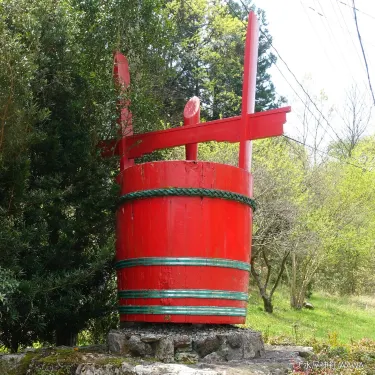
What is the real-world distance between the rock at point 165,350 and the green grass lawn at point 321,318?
7769 mm

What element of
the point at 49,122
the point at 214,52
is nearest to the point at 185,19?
the point at 214,52

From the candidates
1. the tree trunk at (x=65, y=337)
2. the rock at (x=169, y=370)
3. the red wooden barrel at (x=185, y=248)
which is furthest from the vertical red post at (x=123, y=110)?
the rock at (x=169, y=370)

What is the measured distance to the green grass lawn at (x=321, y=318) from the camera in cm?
1279

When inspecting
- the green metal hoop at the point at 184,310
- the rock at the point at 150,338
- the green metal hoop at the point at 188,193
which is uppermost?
the green metal hoop at the point at 188,193

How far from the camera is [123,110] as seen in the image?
485 cm

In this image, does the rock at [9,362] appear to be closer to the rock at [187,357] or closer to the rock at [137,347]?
the rock at [137,347]

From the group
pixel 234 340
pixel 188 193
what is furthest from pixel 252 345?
pixel 188 193

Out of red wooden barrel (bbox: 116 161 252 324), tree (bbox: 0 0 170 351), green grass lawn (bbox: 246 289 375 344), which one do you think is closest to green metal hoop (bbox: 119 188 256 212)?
red wooden barrel (bbox: 116 161 252 324)

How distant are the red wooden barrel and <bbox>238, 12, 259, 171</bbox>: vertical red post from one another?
13.4 inches

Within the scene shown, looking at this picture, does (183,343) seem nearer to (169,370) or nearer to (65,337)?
(169,370)

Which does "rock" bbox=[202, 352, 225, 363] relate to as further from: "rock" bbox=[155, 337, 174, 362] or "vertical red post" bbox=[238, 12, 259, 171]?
"vertical red post" bbox=[238, 12, 259, 171]

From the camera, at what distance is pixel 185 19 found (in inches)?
840

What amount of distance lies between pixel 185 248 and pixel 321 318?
14239 millimetres

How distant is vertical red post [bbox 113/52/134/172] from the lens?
4801mm
